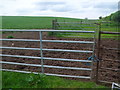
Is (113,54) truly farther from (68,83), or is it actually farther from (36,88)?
(36,88)

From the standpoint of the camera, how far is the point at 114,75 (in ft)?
14.6

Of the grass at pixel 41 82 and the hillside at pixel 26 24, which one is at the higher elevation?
the hillside at pixel 26 24

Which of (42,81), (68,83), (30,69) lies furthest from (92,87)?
(30,69)

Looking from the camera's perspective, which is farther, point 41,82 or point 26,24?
point 26,24

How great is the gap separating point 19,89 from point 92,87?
2.00 m

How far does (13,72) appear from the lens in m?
4.86

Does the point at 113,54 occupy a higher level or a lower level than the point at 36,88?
higher

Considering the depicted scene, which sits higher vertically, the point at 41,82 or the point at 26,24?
the point at 26,24

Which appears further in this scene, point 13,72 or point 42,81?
point 13,72

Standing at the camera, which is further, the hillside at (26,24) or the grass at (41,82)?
the hillside at (26,24)

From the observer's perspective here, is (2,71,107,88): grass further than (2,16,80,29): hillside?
No

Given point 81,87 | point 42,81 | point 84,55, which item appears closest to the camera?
point 81,87

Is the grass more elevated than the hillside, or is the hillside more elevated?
the hillside

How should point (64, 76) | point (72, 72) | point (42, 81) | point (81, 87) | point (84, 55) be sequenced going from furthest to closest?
point (84, 55)
point (72, 72)
point (64, 76)
point (42, 81)
point (81, 87)
